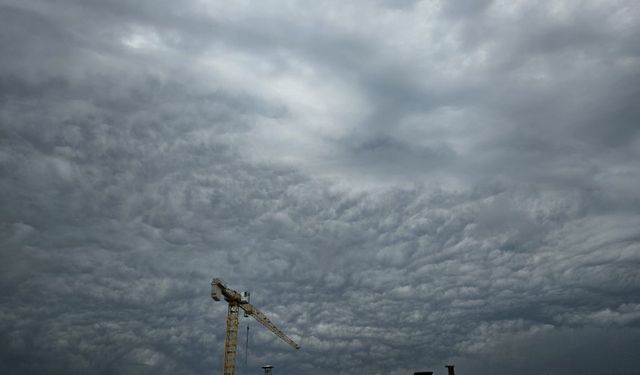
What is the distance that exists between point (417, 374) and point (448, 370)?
236 inches

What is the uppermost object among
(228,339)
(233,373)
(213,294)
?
(213,294)

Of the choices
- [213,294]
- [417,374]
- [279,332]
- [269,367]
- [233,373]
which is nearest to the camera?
[417,374]

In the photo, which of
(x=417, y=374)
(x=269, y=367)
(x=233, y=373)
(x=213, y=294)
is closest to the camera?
(x=417, y=374)

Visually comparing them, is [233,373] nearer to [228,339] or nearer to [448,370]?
[228,339]

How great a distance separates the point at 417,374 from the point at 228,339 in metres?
88.4

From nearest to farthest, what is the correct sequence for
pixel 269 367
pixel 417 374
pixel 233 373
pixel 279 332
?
1. pixel 417 374
2. pixel 269 367
3. pixel 233 373
4. pixel 279 332

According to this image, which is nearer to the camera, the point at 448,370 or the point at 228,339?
the point at 448,370

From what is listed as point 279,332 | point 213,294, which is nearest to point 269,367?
point 213,294

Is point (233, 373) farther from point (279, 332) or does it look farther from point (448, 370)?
point (448, 370)

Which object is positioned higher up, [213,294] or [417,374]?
[213,294]

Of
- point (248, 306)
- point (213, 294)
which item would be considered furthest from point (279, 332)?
point (213, 294)

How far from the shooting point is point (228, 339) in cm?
15975

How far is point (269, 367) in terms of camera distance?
135m

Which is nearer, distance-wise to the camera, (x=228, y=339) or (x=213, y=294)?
(x=213, y=294)
